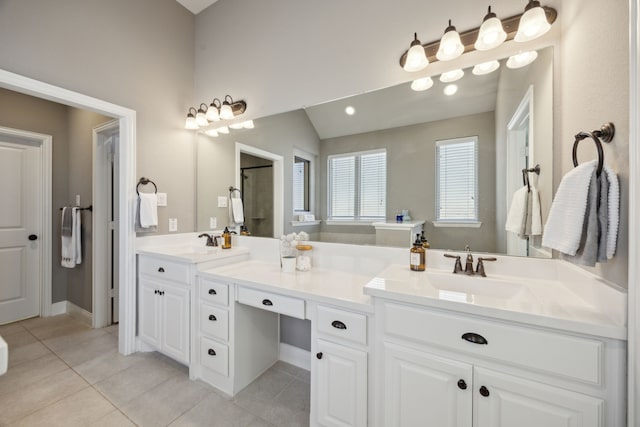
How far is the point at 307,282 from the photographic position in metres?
1.60

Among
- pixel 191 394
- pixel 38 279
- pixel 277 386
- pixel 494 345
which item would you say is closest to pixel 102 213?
pixel 38 279

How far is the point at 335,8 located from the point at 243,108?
3.55 feet

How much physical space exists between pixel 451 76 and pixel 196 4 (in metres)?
2.67

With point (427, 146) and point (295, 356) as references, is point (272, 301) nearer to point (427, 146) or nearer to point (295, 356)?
point (295, 356)

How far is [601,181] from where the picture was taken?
87cm

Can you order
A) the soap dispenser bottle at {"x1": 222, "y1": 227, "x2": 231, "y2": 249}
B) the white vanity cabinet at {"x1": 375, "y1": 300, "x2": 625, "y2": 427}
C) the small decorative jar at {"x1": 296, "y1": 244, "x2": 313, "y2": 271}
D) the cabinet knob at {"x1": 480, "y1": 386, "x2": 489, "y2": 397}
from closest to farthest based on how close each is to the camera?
the white vanity cabinet at {"x1": 375, "y1": 300, "x2": 625, "y2": 427}, the cabinet knob at {"x1": 480, "y1": 386, "x2": 489, "y2": 397}, the small decorative jar at {"x1": 296, "y1": 244, "x2": 313, "y2": 271}, the soap dispenser bottle at {"x1": 222, "y1": 227, "x2": 231, "y2": 249}

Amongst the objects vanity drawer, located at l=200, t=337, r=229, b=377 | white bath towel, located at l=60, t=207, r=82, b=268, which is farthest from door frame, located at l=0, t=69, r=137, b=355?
white bath towel, located at l=60, t=207, r=82, b=268

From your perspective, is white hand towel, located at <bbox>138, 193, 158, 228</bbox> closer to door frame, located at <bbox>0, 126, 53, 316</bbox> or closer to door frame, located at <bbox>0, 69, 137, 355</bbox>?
door frame, located at <bbox>0, 69, 137, 355</bbox>

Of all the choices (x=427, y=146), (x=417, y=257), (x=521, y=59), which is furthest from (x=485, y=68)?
(x=417, y=257)

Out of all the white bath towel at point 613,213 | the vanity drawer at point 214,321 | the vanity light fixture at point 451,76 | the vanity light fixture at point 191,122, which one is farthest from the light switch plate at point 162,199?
the white bath towel at point 613,213

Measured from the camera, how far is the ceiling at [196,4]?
8.57 feet

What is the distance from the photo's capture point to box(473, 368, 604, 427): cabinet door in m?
0.84

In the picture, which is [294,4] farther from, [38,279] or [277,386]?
[38,279]

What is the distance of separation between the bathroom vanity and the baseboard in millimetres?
213
